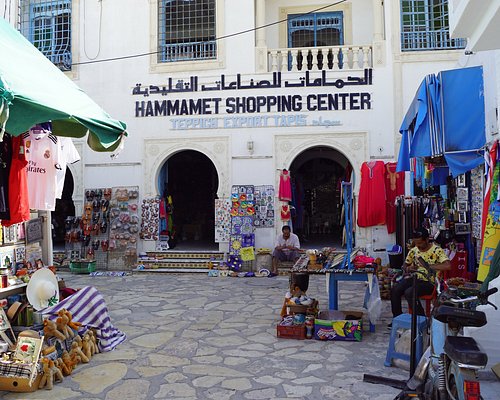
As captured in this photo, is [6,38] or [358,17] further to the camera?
[358,17]

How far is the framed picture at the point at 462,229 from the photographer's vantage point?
6719 mm

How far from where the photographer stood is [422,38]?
37.2 feet

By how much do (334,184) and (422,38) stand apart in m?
6.08

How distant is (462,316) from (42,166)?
4339mm

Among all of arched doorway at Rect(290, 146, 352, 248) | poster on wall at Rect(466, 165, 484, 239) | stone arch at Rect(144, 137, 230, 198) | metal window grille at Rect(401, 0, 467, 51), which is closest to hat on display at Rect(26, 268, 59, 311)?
poster on wall at Rect(466, 165, 484, 239)

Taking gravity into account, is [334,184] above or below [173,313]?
above

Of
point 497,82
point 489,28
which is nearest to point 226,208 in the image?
point 497,82

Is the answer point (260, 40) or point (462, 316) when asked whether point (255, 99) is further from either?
point (462, 316)

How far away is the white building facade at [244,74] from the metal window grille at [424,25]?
24 mm

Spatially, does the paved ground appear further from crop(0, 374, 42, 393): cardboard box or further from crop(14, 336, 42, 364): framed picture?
crop(14, 336, 42, 364): framed picture

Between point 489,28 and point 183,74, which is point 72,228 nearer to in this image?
point 183,74

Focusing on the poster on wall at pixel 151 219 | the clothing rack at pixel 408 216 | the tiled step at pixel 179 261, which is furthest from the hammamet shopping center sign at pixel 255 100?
the tiled step at pixel 179 261

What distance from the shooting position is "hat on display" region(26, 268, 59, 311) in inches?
201

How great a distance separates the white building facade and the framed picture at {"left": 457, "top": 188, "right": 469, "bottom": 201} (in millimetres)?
4432
